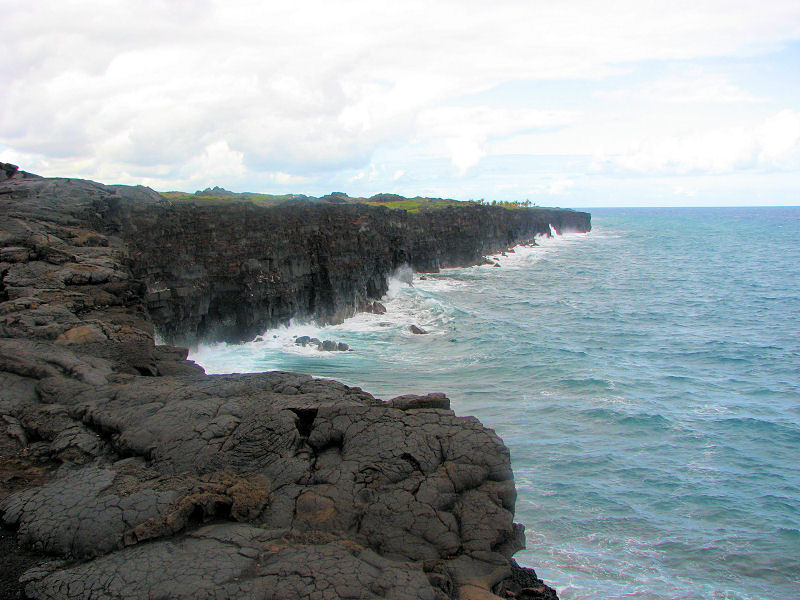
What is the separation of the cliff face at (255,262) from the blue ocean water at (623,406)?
1671 millimetres

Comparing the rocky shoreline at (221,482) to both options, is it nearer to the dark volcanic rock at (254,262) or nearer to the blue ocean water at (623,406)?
the blue ocean water at (623,406)

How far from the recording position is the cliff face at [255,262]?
3089 cm

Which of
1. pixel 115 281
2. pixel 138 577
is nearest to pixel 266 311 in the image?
pixel 115 281

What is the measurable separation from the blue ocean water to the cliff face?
5.48ft

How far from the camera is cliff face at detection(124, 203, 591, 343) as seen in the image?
3089cm

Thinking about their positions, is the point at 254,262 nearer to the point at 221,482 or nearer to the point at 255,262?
the point at 255,262

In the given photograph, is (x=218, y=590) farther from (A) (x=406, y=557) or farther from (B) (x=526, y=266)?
(B) (x=526, y=266)

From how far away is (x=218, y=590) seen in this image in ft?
23.1

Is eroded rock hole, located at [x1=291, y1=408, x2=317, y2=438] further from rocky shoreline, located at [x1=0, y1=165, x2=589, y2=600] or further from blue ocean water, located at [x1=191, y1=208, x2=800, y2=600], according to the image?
blue ocean water, located at [x1=191, y1=208, x2=800, y2=600]

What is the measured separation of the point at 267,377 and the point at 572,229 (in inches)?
5376

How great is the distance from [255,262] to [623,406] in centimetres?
2240

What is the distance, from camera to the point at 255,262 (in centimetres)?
3588

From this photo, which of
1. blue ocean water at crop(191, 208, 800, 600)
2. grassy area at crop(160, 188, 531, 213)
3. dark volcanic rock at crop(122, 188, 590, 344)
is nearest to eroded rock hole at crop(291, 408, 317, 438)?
blue ocean water at crop(191, 208, 800, 600)

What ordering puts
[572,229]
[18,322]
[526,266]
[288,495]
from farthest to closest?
[572,229] → [526,266] → [18,322] → [288,495]
